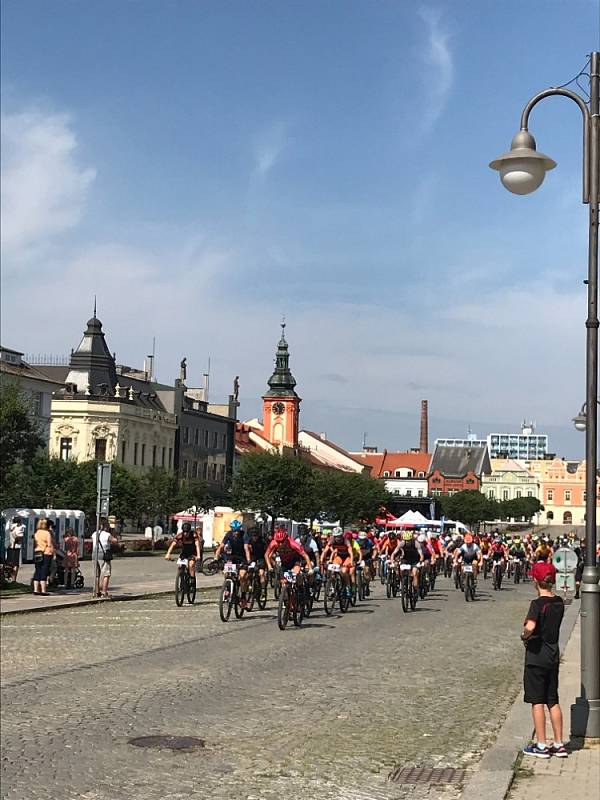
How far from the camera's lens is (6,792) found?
28.3 ft

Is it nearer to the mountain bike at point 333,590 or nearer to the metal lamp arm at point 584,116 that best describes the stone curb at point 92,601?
the mountain bike at point 333,590

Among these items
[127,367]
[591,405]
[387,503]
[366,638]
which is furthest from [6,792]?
[127,367]

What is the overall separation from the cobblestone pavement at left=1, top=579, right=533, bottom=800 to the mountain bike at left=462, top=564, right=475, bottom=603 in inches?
352

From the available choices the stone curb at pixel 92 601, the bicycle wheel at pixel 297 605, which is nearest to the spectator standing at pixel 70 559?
the stone curb at pixel 92 601

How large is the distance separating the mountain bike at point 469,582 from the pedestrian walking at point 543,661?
72.7 feet

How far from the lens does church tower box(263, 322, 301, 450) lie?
141750mm

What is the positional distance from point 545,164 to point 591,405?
2086 mm

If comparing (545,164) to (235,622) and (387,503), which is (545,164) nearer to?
(235,622)

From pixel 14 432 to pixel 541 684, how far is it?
26009mm

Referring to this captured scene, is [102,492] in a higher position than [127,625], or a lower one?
higher

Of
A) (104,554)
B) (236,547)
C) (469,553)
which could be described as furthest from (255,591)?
(469,553)

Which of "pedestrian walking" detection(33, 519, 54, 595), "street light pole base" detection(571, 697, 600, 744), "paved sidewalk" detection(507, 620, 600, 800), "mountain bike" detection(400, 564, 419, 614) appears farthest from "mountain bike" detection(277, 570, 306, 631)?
"street light pole base" detection(571, 697, 600, 744)

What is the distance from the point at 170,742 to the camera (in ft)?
34.1

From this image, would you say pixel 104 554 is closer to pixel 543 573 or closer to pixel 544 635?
pixel 543 573
